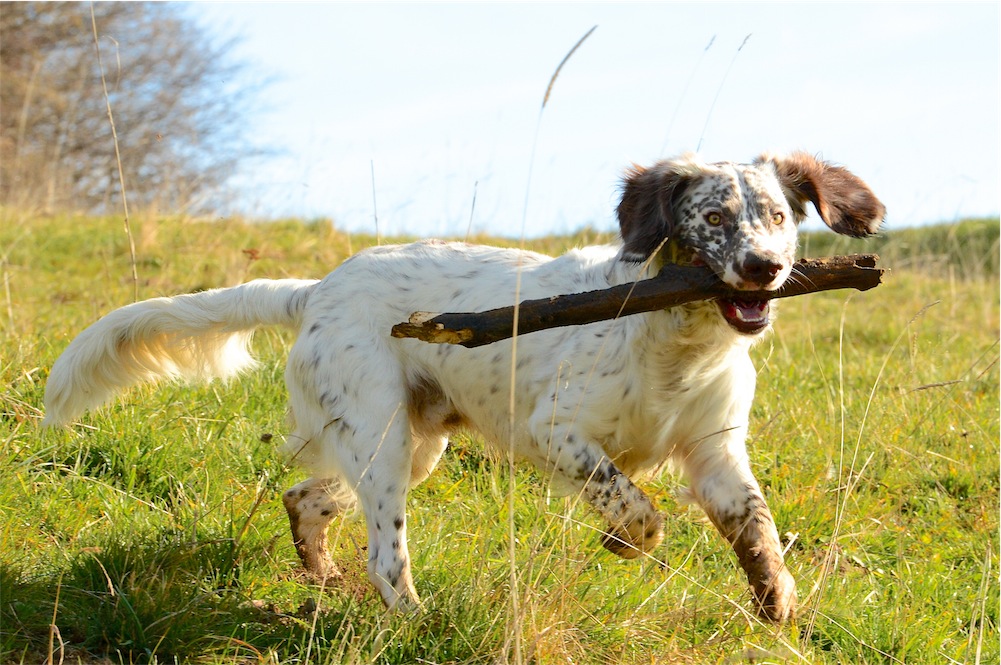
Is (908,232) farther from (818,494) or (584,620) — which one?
(584,620)

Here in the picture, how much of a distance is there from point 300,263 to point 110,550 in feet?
17.2

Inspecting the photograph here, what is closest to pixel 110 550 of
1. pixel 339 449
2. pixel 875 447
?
pixel 339 449

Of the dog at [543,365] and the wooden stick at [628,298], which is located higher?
the wooden stick at [628,298]

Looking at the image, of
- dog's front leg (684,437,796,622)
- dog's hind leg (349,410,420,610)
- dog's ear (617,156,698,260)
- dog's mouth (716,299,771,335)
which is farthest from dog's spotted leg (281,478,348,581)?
dog's mouth (716,299,771,335)

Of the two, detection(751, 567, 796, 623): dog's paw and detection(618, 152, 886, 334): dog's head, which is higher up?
detection(618, 152, 886, 334): dog's head

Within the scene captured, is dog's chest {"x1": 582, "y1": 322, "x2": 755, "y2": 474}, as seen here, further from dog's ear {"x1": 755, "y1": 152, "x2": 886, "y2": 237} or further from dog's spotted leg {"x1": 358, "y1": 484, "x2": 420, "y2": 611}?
dog's spotted leg {"x1": 358, "y1": 484, "x2": 420, "y2": 611}

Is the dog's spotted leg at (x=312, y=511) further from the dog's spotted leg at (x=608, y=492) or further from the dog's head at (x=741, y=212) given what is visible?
the dog's head at (x=741, y=212)

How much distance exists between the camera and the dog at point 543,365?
3.25m

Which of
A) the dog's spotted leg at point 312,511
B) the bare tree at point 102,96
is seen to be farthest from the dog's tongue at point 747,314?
the bare tree at point 102,96

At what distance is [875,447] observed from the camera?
476cm

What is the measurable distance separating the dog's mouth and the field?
439 millimetres

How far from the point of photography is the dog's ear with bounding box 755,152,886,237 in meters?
3.51

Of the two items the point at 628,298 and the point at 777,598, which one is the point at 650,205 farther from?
the point at 777,598

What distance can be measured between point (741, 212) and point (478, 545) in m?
1.40
